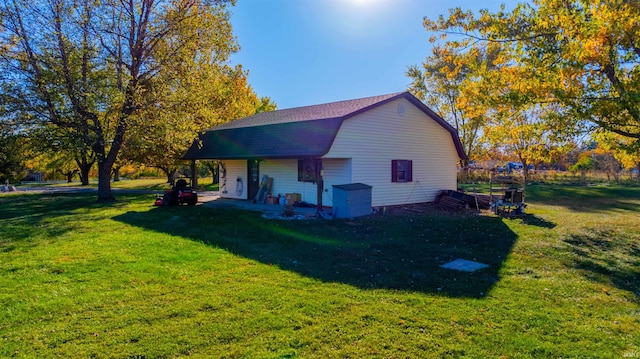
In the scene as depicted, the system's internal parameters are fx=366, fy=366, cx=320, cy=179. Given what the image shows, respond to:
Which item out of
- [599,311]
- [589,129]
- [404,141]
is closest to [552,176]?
[404,141]

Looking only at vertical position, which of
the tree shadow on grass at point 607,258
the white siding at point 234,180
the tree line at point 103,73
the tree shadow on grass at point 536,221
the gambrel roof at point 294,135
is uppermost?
the tree line at point 103,73

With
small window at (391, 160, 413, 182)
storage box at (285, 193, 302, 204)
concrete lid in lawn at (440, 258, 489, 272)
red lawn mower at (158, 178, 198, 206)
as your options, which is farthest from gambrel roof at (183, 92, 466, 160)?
concrete lid in lawn at (440, 258, 489, 272)

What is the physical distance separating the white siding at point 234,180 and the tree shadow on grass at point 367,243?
5110 millimetres

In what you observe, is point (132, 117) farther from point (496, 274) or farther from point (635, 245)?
point (635, 245)

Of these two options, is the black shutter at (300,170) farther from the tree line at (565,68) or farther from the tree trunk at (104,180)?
the tree trunk at (104,180)

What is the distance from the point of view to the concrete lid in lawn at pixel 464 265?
6.33 metres

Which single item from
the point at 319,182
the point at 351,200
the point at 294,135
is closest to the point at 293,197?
the point at 319,182

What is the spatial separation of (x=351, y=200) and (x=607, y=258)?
6.87 m

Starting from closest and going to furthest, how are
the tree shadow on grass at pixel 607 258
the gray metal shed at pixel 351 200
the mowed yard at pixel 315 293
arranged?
the mowed yard at pixel 315 293
the tree shadow on grass at pixel 607 258
the gray metal shed at pixel 351 200

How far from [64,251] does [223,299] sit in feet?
15.4

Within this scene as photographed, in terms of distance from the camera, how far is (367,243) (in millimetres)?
8344

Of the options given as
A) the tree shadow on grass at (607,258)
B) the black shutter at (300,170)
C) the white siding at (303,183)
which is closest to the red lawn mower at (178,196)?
the white siding at (303,183)

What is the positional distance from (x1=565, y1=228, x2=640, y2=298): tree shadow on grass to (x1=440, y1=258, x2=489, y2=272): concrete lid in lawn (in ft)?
5.49

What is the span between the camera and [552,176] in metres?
34.3
